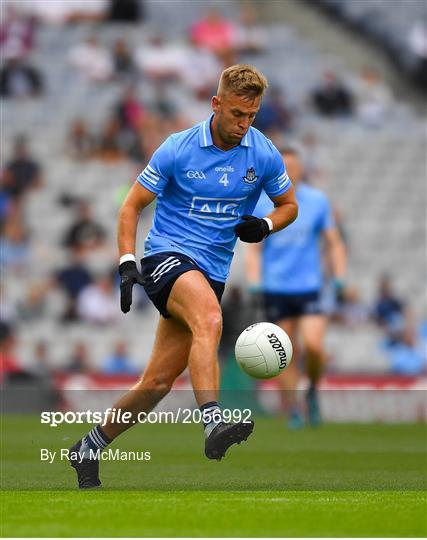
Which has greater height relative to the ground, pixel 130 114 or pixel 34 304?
pixel 130 114

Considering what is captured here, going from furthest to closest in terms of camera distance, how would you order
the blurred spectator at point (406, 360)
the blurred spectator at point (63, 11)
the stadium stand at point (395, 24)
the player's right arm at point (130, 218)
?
the stadium stand at point (395, 24), the blurred spectator at point (63, 11), the blurred spectator at point (406, 360), the player's right arm at point (130, 218)

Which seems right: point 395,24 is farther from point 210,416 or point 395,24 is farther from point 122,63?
point 210,416

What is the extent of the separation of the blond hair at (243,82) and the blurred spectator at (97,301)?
1264cm

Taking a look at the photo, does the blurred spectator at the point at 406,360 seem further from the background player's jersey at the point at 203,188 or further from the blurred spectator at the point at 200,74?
the background player's jersey at the point at 203,188

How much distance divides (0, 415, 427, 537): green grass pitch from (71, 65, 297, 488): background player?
63 cm

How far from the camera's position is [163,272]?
862cm

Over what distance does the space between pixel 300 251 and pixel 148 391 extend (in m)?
6.15

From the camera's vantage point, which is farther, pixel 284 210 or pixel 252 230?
pixel 284 210

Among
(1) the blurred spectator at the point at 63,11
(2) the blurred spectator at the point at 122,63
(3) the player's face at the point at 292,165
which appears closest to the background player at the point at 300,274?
(3) the player's face at the point at 292,165

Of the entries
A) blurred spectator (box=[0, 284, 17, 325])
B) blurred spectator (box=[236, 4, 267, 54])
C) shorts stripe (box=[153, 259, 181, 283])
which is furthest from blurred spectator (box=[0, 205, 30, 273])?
shorts stripe (box=[153, 259, 181, 283])

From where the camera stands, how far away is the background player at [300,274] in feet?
47.4

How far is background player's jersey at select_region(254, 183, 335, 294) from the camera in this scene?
1451 cm

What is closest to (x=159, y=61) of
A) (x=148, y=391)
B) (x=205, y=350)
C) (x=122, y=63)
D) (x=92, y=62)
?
(x=122, y=63)

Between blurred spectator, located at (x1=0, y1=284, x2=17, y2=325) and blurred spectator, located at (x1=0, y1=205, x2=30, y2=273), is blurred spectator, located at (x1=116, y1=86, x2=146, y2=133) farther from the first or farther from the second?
blurred spectator, located at (x1=0, y1=284, x2=17, y2=325)
